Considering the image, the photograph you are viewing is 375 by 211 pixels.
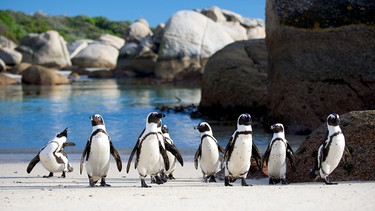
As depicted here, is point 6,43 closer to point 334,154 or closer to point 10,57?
point 10,57

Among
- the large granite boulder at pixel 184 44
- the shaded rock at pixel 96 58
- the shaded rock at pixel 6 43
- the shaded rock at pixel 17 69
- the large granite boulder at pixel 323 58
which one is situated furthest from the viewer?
the shaded rock at pixel 6 43

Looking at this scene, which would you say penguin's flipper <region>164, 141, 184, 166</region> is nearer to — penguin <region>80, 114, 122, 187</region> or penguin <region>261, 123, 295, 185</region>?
penguin <region>80, 114, 122, 187</region>

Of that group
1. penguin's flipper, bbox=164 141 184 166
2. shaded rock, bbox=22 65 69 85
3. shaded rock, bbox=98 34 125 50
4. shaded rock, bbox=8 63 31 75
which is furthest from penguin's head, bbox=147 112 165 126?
shaded rock, bbox=98 34 125 50

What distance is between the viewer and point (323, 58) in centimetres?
1346

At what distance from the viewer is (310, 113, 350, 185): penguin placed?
25.1 feet

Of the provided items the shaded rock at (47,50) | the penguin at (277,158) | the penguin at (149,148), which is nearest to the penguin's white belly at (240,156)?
the penguin at (277,158)

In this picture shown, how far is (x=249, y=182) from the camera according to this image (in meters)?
8.58

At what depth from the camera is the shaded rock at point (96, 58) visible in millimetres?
56062

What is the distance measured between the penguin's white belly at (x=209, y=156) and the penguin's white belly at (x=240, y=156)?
517mm

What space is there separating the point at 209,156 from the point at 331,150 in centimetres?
165

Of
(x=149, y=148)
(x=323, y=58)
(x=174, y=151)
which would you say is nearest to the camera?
(x=149, y=148)

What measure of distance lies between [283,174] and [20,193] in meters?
3.00

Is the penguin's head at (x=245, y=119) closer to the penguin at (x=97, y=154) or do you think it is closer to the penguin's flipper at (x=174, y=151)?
the penguin's flipper at (x=174, y=151)

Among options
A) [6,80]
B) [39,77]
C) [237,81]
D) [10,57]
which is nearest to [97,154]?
[237,81]
